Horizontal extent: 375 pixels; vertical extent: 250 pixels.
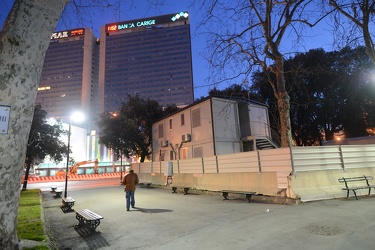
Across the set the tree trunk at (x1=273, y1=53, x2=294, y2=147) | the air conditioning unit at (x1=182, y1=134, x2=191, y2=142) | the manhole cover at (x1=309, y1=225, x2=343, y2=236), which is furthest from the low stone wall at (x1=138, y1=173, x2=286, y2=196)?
the air conditioning unit at (x1=182, y1=134, x2=191, y2=142)

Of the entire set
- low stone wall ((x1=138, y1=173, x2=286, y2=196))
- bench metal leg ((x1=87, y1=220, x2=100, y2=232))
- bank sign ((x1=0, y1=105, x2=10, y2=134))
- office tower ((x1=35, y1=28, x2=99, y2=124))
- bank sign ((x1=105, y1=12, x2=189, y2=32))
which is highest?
bank sign ((x1=105, y1=12, x2=189, y2=32))

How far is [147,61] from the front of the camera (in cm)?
13825

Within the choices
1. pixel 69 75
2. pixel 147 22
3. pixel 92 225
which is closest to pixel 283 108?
pixel 92 225

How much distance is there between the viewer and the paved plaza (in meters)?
4.77

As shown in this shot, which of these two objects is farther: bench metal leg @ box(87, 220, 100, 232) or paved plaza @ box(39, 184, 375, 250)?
bench metal leg @ box(87, 220, 100, 232)

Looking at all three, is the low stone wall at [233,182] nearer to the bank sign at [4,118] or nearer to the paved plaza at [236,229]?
the paved plaza at [236,229]

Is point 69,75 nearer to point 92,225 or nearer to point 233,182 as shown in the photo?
point 233,182

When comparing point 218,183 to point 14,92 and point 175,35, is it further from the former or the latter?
point 175,35

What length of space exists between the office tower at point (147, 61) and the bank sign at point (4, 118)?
129 meters

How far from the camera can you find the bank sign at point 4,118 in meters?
2.66

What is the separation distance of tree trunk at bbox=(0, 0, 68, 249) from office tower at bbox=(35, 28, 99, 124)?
5733 inches

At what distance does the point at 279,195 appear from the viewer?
974 centimetres

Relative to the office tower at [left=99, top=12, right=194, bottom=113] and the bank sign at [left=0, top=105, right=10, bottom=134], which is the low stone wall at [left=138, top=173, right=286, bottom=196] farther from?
the office tower at [left=99, top=12, right=194, bottom=113]

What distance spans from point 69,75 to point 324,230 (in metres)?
158
